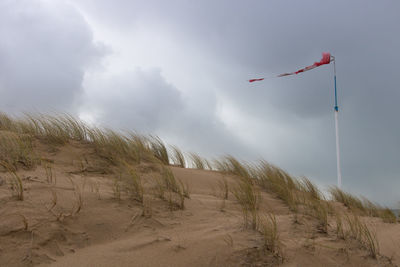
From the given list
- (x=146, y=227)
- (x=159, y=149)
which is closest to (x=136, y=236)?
(x=146, y=227)

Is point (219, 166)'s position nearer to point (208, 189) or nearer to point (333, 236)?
point (208, 189)

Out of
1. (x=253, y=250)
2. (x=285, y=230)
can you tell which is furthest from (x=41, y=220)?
(x=285, y=230)

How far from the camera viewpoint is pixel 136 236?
2910 millimetres

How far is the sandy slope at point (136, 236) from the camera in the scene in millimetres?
2557

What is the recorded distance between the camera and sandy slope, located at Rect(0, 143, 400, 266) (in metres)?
2.56

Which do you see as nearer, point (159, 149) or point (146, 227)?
point (146, 227)

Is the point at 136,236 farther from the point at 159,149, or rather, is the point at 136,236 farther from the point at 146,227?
the point at 159,149

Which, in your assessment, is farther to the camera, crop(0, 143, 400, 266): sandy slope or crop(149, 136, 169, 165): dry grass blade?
crop(149, 136, 169, 165): dry grass blade

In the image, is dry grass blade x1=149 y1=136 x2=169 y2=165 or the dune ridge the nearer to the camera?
the dune ridge

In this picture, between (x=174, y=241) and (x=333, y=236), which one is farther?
(x=333, y=236)

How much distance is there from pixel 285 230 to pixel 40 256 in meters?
2.32

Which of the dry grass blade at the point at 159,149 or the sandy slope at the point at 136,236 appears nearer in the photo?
the sandy slope at the point at 136,236

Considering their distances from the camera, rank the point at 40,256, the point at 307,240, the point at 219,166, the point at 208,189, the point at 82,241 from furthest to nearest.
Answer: the point at 219,166, the point at 208,189, the point at 307,240, the point at 82,241, the point at 40,256

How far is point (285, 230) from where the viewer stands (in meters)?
3.42
